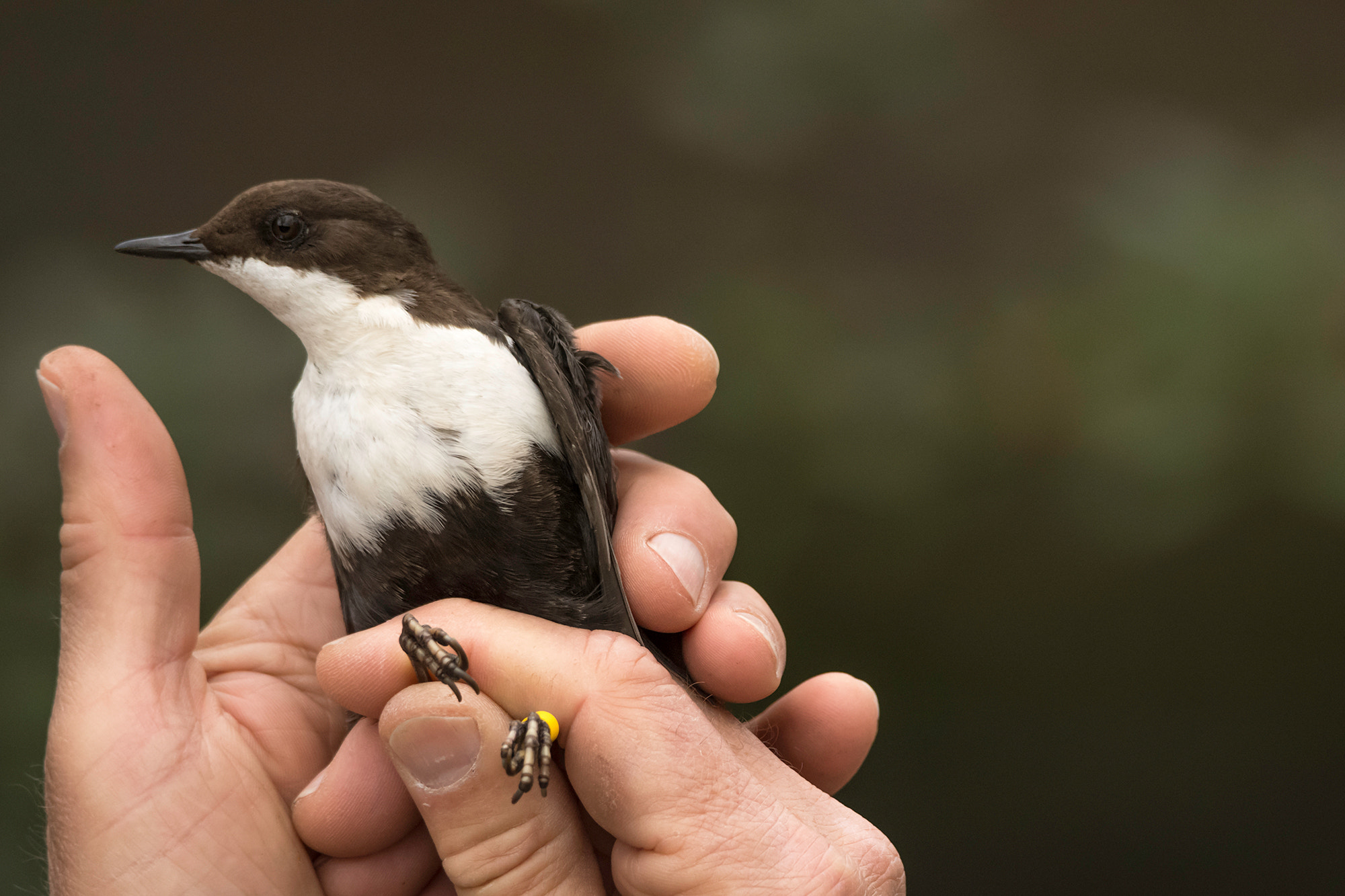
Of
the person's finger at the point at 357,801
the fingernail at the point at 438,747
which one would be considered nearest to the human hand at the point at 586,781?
the fingernail at the point at 438,747

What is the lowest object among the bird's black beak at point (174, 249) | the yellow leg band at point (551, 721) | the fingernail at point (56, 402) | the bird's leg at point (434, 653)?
the yellow leg band at point (551, 721)

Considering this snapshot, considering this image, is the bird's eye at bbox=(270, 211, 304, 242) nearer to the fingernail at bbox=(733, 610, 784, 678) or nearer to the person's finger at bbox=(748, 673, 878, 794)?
the fingernail at bbox=(733, 610, 784, 678)

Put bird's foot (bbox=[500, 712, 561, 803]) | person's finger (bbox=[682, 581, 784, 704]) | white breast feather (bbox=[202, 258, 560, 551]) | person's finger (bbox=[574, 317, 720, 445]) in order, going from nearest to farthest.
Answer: bird's foot (bbox=[500, 712, 561, 803]), white breast feather (bbox=[202, 258, 560, 551]), person's finger (bbox=[682, 581, 784, 704]), person's finger (bbox=[574, 317, 720, 445])

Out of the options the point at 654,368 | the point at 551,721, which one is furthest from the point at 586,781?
the point at 654,368

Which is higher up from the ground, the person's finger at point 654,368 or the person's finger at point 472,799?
the person's finger at point 654,368

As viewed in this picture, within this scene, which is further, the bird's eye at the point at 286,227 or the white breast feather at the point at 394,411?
the bird's eye at the point at 286,227

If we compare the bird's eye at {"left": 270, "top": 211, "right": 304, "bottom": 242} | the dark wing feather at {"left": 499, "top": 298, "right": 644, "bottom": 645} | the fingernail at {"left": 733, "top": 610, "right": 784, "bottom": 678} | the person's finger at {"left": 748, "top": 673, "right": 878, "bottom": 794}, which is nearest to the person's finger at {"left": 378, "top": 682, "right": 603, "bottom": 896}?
the dark wing feather at {"left": 499, "top": 298, "right": 644, "bottom": 645}

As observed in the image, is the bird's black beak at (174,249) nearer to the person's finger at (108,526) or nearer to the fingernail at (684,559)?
the person's finger at (108,526)
